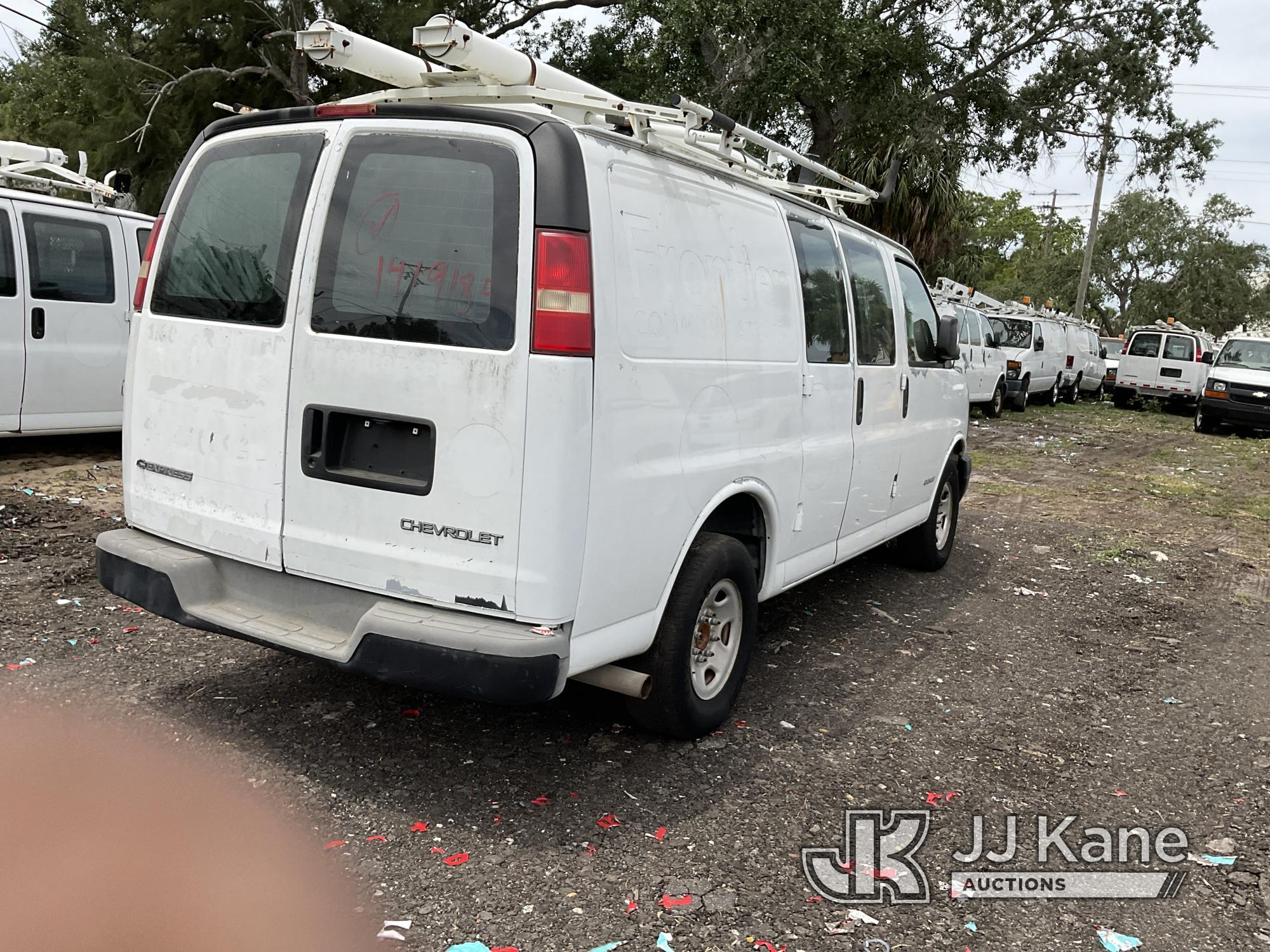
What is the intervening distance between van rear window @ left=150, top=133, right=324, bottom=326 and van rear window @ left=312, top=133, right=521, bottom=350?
193 millimetres

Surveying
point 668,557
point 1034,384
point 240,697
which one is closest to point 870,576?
point 668,557

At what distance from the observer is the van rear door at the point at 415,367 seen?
10.5 feet

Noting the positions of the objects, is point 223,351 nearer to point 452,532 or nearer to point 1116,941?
point 452,532

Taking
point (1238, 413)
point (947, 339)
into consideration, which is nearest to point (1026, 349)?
point (1238, 413)

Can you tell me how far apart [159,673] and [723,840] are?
2.59m

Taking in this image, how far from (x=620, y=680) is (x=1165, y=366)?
79.6 feet

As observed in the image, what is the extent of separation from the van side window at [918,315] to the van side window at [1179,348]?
20666mm

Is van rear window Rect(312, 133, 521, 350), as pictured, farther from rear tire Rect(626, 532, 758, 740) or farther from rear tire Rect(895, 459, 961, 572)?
rear tire Rect(895, 459, 961, 572)

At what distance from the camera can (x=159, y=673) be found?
4.49 meters

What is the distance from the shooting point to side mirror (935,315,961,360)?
6348 mm

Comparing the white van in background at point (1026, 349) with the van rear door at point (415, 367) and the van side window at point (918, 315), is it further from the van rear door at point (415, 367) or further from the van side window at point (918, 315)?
the van rear door at point (415, 367)

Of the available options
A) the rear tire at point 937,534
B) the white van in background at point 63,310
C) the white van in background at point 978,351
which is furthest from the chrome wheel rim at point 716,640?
the white van in background at point 978,351

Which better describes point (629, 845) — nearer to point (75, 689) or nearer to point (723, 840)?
point (723, 840)

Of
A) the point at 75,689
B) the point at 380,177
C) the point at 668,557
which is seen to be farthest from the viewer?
the point at 75,689
